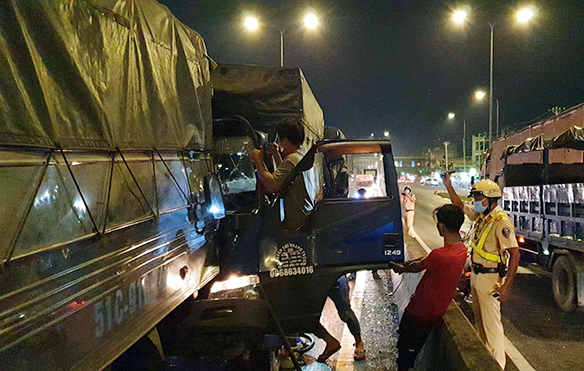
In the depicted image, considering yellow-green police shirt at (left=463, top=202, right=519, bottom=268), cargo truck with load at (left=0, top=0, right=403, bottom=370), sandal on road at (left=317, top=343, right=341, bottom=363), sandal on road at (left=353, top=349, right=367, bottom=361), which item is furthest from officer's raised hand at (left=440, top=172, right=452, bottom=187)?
sandal on road at (left=317, top=343, right=341, bottom=363)

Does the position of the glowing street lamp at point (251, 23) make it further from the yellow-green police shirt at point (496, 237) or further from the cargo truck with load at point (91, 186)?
the yellow-green police shirt at point (496, 237)

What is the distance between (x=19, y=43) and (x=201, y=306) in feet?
6.83

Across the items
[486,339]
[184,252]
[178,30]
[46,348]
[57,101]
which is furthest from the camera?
[486,339]

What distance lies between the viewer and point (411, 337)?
10.9 feet

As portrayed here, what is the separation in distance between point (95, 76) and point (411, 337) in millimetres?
3075

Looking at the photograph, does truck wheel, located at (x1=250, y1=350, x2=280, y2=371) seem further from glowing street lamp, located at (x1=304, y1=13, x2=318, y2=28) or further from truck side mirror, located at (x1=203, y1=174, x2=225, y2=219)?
glowing street lamp, located at (x1=304, y1=13, x2=318, y2=28)

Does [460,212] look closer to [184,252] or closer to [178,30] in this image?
[184,252]

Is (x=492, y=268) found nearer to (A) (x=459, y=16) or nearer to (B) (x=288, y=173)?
(B) (x=288, y=173)

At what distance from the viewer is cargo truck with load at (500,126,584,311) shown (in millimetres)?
5637

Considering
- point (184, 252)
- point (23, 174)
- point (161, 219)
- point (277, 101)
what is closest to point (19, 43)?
point (23, 174)

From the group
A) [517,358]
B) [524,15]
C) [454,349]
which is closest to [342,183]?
[517,358]

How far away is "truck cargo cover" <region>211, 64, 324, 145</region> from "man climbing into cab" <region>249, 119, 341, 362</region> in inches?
55.5

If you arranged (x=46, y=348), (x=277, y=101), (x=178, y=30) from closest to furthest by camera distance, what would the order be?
(x=46, y=348) → (x=178, y=30) → (x=277, y=101)

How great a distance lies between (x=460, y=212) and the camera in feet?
10.6
